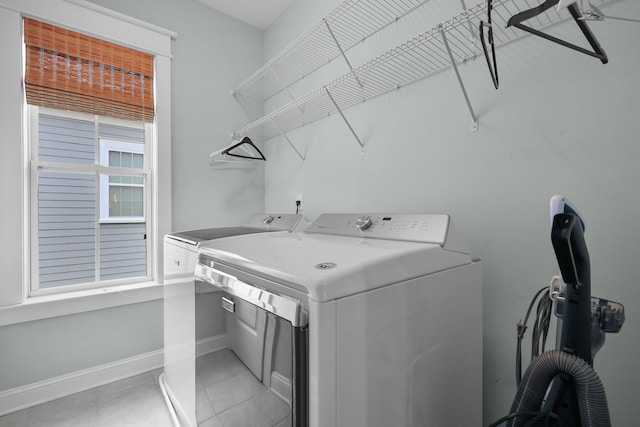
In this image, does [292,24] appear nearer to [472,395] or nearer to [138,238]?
[138,238]

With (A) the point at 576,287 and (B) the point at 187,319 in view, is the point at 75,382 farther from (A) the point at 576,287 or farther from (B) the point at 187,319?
(A) the point at 576,287

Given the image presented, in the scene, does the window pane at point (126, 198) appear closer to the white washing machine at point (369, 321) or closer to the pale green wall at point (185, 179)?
the pale green wall at point (185, 179)

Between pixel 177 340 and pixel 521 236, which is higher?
pixel 521 236

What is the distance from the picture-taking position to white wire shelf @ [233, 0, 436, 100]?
1663 mm

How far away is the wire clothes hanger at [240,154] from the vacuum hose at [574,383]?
2.35 metres

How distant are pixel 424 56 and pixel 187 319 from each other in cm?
188

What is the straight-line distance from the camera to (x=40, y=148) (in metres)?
2.07

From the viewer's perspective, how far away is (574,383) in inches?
25.4

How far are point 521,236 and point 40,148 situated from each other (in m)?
3.02

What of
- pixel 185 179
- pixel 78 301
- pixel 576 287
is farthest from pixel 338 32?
pixel 78 301

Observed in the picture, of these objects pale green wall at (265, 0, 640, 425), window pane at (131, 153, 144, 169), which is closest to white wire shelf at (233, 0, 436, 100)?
pale green wall at (265, 0, 640, 425)

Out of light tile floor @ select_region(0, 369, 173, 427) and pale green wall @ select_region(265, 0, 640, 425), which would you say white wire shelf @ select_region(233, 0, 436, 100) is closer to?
pale green wall @ select_region(265, 0, 640, 425)

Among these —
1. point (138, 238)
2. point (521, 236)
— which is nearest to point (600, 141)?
point (521, 236)

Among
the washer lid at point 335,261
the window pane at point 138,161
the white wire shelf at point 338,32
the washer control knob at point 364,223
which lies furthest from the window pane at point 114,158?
the washer control knob at point 364,223
